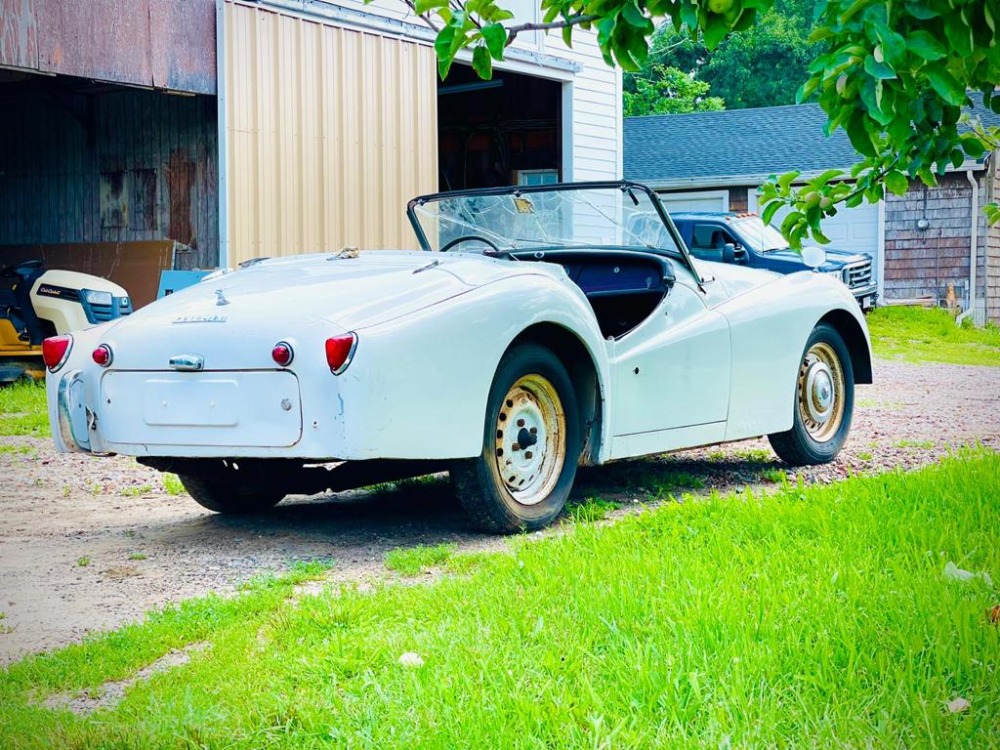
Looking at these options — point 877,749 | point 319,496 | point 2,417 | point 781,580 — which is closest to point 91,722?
point 877,749

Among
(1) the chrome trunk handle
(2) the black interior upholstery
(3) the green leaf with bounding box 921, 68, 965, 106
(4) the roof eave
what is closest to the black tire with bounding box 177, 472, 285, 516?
(1) the chrome trunk handle

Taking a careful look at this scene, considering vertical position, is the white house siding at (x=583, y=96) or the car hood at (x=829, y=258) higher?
the white house siding at (x=583, y=96)

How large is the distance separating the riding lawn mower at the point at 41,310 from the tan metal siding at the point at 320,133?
1400 mm

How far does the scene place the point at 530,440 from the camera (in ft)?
18.6

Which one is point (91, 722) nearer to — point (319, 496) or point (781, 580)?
point (781, 580)

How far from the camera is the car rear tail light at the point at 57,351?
5629mm

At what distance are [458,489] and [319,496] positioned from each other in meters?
1.83

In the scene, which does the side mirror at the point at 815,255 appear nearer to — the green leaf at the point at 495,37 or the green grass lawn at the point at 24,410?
the green grass lawn at the point at 24,410

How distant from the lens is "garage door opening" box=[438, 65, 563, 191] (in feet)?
71.4

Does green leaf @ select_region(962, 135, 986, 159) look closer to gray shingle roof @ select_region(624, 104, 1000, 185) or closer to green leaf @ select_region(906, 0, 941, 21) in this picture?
green leaf @ select_region(906, 0, 941, 21)

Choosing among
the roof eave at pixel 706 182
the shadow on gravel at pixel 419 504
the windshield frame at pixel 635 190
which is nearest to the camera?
the shadow on gravel at pixel 419 504

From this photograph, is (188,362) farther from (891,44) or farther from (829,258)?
(829,258)

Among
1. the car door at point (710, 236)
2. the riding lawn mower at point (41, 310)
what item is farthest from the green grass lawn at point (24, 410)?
the car door at point (710, 236)

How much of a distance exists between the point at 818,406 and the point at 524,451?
255cm
